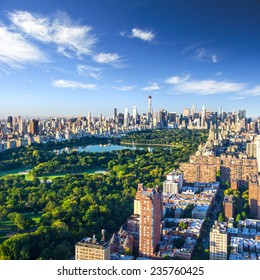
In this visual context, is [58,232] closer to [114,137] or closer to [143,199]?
[143,199]

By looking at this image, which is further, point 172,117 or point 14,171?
point 172,117

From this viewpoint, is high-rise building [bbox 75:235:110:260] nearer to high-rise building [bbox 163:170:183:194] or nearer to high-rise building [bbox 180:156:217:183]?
high-rise building [bbox 163:170:183:194]

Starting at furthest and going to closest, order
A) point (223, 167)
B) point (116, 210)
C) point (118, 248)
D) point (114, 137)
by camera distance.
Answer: point (114, 137) → point (223, 167) → point (116, 210) → point (118, 248)

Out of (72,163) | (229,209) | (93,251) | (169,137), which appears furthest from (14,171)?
(169,137)

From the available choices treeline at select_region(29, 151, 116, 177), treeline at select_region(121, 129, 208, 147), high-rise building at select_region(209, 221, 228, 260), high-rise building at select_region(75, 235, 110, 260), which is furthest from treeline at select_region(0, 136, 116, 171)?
high-rise building at select_region(209, 221, 228, 260)

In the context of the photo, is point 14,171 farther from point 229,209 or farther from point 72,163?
point 229,209

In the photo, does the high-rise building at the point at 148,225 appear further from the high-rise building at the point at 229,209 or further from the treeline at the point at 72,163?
the treeline at the point at 72,163

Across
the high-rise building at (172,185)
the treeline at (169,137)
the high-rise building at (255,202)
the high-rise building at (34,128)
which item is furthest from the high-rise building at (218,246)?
the high-rise building at (34,128)

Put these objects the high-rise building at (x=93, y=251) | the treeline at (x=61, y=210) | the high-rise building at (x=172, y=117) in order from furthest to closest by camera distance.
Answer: the high-rise building at (x=172, y=117), the treeline at (x=61, y=210), the high-rise building at (x=93, y=251)

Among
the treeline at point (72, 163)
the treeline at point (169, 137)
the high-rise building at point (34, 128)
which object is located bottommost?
the treeline at point (72, 163)
